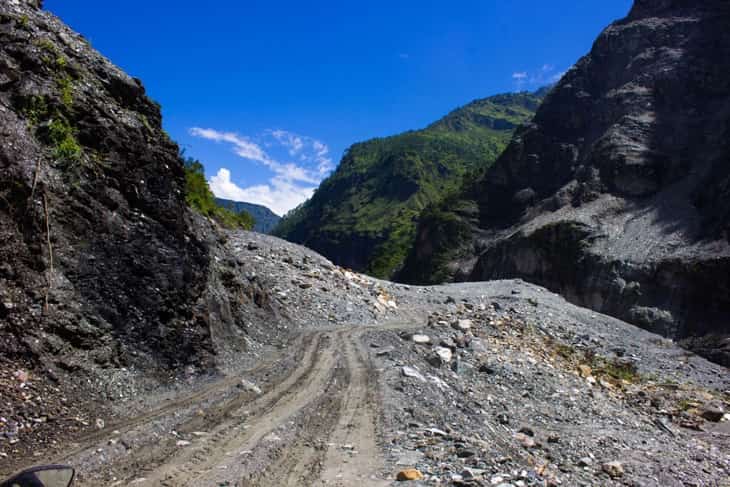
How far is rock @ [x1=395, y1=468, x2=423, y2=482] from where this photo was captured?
588cm

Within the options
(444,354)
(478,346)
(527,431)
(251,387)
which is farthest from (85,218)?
(478,346)

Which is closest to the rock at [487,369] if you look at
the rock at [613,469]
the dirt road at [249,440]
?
the rock at [613,469]

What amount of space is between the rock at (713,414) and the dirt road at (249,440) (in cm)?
1199

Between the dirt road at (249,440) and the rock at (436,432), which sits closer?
the dirt road at (249,440)

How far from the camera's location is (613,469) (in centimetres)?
945

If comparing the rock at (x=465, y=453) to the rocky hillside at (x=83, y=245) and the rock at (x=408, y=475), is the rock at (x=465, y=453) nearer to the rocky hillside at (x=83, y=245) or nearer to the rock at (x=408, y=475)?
the rock at (x=408, y=475)

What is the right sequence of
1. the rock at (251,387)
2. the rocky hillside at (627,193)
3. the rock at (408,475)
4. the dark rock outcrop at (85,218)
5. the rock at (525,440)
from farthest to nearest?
the rocky hillside at (627,193), the rock at (525,440), the rock at (251,387), the dark rock outcrop at (85,218), the rock at (408,475)

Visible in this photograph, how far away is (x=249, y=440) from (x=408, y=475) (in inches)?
94.6

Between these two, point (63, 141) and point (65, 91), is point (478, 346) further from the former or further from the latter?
point (65, 91)

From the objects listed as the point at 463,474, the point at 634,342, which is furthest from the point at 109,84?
the point at 634,342

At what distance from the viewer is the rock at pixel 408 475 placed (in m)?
5.88

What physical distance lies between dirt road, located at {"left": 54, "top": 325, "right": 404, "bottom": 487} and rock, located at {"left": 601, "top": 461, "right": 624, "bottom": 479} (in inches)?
190

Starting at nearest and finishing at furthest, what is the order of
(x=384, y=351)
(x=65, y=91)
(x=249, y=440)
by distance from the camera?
1. (x=249, y=440)
2. (x=65, y=91)
3. (x=384, y=351)

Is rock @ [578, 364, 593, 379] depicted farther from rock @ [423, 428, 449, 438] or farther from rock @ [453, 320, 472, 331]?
rock @ [423, 428, 449, 438]
